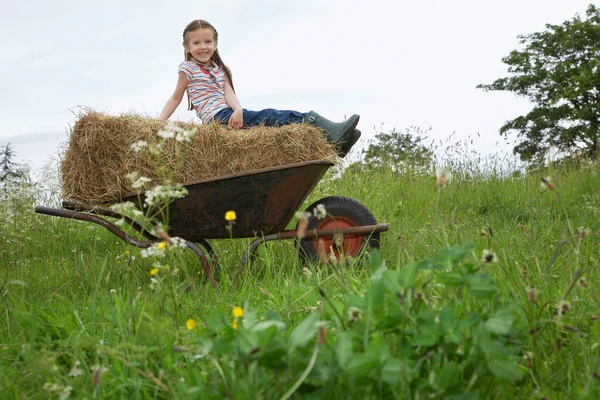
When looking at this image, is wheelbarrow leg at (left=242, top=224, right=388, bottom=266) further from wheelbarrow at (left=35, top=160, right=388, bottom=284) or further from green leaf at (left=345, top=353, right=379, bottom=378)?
green leaf at (left=345, top=353, right=379, bottom=378)

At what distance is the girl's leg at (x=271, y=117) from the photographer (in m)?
4.06

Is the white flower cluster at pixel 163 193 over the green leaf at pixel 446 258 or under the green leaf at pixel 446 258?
over

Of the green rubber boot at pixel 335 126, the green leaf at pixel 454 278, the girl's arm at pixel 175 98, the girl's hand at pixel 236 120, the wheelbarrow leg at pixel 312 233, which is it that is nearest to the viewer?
the green leaf at pixel 454 278

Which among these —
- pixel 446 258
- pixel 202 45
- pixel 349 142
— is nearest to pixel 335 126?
pixel 349 142

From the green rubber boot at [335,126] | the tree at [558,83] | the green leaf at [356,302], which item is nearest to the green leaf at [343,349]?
the green leaf at [356,302]

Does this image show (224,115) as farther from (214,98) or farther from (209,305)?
(209,305)

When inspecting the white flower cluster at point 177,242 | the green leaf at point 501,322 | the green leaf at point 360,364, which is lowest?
the green leaf at point 360,364

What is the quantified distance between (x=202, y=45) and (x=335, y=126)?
4.59 ft

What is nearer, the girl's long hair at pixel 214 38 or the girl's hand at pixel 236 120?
the girl's hand at pixel 236 120

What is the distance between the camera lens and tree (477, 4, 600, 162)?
80.8ft

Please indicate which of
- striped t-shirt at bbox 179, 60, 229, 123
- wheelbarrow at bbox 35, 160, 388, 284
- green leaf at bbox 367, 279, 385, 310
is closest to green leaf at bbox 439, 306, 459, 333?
green leaf at bbox 367, 279, 385, 310

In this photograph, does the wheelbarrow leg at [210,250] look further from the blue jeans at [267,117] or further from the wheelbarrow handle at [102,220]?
the blue jeans at [267,117]

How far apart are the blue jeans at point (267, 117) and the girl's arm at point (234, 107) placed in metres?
0.09

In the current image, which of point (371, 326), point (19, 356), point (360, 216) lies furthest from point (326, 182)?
point (371, 326)
